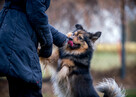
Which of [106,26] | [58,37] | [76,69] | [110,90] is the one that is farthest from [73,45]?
[106,26]

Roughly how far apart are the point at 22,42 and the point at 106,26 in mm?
6336

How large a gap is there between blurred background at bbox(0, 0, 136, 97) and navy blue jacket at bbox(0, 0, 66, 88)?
4305 mm

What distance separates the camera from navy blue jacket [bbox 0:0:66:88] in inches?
82.0

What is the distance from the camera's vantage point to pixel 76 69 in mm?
3818

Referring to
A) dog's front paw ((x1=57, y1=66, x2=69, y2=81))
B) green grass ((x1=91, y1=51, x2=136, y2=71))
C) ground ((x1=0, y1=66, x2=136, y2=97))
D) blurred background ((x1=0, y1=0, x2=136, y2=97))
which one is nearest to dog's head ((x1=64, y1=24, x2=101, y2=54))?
dog's front paw ((x1=57, y1=66, x2=69, y2=81))

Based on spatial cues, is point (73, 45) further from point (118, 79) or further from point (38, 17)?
point (118, 79)

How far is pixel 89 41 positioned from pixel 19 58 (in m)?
2.20

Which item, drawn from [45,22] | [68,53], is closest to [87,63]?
[68,53]

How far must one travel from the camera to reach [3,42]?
2109mm

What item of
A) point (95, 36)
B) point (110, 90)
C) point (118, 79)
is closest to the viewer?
point (110, 90)

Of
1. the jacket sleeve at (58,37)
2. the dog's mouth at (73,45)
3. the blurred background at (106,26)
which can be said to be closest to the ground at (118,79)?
the blurred background at (106,26)

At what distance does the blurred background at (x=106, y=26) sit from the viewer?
7340 millimetres

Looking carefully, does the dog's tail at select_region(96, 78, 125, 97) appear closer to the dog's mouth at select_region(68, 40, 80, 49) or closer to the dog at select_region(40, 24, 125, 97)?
the dog at select_region(40, 24, 125, 97)

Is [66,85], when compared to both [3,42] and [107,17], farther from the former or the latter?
[107,17]
